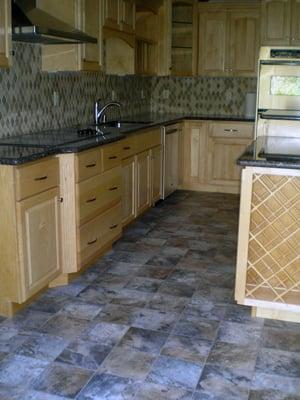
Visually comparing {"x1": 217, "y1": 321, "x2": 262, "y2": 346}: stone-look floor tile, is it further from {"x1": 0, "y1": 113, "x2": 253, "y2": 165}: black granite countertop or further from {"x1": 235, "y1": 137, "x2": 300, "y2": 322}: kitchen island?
{"x1": 0, "y1": 113, "x2": 253, "y2": 165}: black granite countertop

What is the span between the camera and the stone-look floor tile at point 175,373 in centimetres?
230

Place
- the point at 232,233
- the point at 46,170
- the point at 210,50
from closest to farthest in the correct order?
the point at 46,170 < the point at 232,233 < the point at 210,50

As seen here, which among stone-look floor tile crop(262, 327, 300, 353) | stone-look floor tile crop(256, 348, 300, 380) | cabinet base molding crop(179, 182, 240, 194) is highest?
cabinet base molding crop(179, 182, 240, 194)

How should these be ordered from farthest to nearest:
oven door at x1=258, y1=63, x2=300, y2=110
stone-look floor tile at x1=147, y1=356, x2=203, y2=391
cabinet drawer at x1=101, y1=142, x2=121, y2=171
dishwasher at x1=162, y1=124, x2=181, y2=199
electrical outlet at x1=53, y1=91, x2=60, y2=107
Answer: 1. dishwasher at x1=162, y1=124, x2=181, y2=199
2. oven door at x1=258, y1=63, x2=300, y2=110
3. electrical outlet at x1=53, y1=91, x2=60, y2=107
4. cabinet drawer at x1=101, y1=142, x2=121, y2=171
5. stone-look floor tile at x1=147, y1=356, x2=203, y2=391

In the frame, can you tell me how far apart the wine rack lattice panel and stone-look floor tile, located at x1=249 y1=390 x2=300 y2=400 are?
74 centimetres

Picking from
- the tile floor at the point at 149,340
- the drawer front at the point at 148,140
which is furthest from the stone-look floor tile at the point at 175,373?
the drawer front at the point at 148,140

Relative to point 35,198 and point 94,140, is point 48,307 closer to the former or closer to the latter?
point 35,198

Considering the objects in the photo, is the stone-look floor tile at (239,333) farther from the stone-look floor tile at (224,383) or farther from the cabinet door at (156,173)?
the cabinet door at (156,173)

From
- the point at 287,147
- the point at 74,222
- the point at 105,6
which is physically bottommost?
the point at 74,222

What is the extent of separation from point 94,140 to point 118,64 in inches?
74.4

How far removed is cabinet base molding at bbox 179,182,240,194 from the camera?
6262mm

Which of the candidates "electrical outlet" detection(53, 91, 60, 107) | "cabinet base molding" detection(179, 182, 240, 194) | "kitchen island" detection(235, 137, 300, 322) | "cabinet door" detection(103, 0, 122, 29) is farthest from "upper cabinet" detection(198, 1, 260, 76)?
"kitchen island" detection(235, 137, 300, 322)

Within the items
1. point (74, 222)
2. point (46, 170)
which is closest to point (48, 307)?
point (74, 222)

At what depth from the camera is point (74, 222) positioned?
3.35 meters
